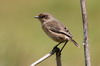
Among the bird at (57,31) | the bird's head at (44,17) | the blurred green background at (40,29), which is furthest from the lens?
the blurred green background at (40,29)

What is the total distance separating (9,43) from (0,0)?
694cm

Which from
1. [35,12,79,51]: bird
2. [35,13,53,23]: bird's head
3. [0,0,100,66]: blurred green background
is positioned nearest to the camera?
[35,12,79,51]: bird

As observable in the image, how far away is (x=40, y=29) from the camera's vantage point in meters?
13.0

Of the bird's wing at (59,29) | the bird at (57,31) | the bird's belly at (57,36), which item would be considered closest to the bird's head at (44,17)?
the bird at (57,31)

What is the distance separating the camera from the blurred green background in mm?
10688

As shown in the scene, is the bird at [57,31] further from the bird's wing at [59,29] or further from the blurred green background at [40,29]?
the blurred green background at [40,29]

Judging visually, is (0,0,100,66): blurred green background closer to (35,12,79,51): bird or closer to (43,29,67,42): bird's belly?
(35,12,79,51): bird

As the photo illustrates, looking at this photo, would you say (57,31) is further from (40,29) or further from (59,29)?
(40,29)

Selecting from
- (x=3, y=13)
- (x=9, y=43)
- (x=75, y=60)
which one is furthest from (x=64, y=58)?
(x=3, y=13)

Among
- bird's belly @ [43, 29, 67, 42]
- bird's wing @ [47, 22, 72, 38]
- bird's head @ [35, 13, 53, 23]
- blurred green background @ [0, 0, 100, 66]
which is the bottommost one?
blurred green background @ [0, 0, 100, 66]

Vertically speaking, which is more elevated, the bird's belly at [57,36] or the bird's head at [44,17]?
the bird's head at [44,17]

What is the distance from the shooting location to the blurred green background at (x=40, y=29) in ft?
35.1

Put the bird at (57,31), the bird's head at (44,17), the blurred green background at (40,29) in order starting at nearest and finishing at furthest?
the bird at (57,31), the bird's head at (44,17), the blurred green background at (40,29)

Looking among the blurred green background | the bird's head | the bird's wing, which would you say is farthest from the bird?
the blurred green background
